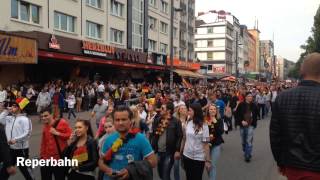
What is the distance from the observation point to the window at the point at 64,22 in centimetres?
3212

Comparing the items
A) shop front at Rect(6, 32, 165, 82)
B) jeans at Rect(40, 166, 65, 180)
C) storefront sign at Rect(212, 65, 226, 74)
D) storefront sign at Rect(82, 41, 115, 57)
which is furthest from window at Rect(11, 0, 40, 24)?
storefront sign at Rect(212, 65, 226, 74)

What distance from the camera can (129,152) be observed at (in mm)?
4637

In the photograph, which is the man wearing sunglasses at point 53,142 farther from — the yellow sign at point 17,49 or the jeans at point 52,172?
Answer: the yellow sign at point 17,49

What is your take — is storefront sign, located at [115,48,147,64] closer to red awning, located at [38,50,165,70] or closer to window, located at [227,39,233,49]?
red awning, located at [38,50,165,70]

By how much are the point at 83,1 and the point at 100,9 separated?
304cm

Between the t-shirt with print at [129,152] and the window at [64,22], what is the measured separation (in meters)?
28.2

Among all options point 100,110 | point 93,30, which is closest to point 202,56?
point 93,30

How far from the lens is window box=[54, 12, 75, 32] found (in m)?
32.1

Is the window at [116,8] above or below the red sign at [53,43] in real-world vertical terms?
above

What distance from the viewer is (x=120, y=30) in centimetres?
4306

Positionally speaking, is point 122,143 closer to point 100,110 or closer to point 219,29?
point 100,110

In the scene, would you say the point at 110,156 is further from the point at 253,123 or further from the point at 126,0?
the point at 126,0

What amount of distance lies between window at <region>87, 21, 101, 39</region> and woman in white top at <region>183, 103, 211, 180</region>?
2998 cm

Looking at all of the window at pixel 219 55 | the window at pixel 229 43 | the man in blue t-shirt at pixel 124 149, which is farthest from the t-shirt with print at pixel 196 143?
the window at pixel 229 43
